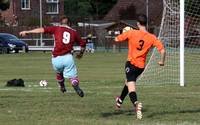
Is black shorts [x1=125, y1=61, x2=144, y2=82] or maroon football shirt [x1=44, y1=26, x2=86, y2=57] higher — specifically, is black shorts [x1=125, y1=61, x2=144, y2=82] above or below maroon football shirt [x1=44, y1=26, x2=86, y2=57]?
below

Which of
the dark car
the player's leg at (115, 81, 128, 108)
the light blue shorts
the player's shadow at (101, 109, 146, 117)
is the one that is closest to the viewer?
the player's shadow at (101, 109, 146, 117)

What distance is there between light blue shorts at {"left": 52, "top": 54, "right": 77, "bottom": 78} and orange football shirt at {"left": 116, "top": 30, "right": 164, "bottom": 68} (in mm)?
2672

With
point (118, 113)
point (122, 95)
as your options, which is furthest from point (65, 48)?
point (118, 113)

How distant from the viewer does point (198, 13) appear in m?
28.5

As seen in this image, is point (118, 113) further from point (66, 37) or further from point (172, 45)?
point (172, 45)

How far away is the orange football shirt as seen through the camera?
42.4 ft

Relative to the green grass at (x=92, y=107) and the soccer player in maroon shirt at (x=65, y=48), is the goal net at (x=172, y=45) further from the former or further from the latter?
the soccer player in maroon shirt at (x=65, y=48)

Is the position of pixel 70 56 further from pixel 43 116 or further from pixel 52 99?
pixel 43 116

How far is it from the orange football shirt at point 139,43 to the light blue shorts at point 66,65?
2672 millimetres

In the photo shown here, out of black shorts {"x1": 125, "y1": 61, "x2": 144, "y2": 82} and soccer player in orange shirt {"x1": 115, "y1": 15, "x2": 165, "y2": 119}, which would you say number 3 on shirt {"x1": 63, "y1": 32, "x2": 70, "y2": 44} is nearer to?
soccer player in orange shirt {"x1": 115, "y1": 15, "x2": 165, "y2": 119}

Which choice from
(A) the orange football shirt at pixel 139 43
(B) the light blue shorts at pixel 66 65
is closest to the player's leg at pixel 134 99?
(A) the orange football shirt at pixel 139 43

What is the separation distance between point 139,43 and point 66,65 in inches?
119

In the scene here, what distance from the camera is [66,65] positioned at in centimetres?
1552

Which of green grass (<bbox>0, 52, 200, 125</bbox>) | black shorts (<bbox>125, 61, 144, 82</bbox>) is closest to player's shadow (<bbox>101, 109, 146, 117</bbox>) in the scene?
green grass (<bbox>0, 52, 200, 125</bbox>)
